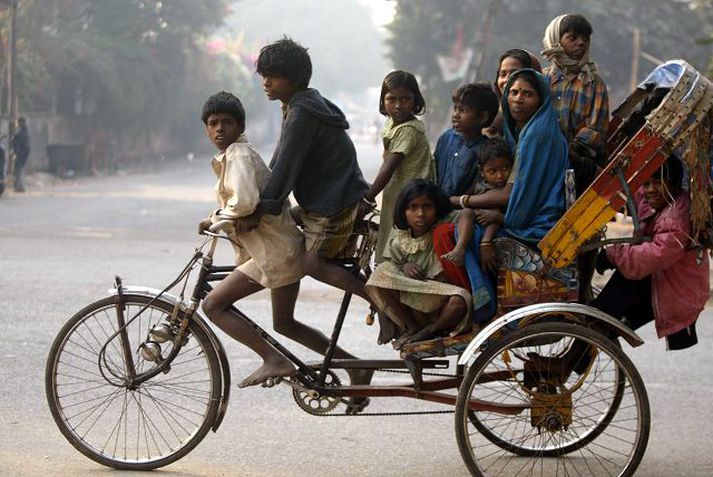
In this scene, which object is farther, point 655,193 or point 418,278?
point 655,193

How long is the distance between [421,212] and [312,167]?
0.53 meters

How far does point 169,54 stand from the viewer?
49000mm

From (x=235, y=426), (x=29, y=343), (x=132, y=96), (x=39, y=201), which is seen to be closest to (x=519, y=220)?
(x=235, y=426)

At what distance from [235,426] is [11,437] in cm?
109

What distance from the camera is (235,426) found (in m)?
6.06

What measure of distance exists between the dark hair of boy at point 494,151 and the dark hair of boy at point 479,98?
0.67 ft

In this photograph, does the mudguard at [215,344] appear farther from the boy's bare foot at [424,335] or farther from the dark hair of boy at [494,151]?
the dark hair of boy at [494,151]

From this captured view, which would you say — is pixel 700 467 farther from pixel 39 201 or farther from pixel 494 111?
pixel 39 201

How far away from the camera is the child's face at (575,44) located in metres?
5.27

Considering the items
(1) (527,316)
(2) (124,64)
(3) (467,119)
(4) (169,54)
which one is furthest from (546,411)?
(4) (169,54)

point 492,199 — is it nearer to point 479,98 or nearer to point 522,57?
point 479,98

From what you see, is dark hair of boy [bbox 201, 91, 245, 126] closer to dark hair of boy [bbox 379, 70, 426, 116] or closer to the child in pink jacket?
dark hair of boy [bbox 379, 70, 426, 116]

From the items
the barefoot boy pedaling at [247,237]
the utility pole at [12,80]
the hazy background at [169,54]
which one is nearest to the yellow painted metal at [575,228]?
the barefoot boy pedaling at [247,237]

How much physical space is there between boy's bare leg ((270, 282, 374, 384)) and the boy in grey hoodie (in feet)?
0.71
